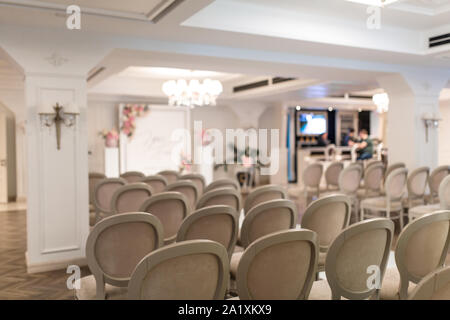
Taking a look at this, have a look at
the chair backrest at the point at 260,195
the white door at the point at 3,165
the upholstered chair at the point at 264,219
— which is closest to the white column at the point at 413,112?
the chair backrest at the point at 260,195

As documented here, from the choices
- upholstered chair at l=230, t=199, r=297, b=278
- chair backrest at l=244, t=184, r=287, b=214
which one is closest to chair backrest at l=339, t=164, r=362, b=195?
chair backrest at l=244, t=184, r=287, b=214

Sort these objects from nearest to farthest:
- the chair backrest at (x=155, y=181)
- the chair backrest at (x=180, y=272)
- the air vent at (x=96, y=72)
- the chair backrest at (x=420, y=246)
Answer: the chair backrest at (x=180, y=272)
the chair backrest at (x=420, y=246)
the chair backrest at (x=155, y=181)
the air vent at (x=96, y=72)

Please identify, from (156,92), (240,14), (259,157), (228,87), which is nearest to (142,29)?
(240,14)

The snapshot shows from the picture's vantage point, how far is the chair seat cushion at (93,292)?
8.02ft

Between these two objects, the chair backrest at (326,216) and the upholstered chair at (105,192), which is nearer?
the chair backrest at (326,216)

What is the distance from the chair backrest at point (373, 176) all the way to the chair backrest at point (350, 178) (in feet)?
0.42

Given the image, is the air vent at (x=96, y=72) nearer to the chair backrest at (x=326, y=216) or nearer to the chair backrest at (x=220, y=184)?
the chair backrest at (x=220, y=184)

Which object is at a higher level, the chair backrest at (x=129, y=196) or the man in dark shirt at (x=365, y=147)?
the man in dark shirt at (x=365, y=147)

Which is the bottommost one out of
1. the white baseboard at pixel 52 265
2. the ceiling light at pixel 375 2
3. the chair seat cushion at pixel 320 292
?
the white baseboard at pixel 52 265

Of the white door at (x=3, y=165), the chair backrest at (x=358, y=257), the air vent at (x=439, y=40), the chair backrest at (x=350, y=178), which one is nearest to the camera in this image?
the chair backrest at (x=358, y=257)

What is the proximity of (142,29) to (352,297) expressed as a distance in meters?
3.31

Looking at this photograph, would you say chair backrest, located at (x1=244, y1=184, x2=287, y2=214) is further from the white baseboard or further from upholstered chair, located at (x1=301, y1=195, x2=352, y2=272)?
the white baseboard

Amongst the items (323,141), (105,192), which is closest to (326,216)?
(105,192)
